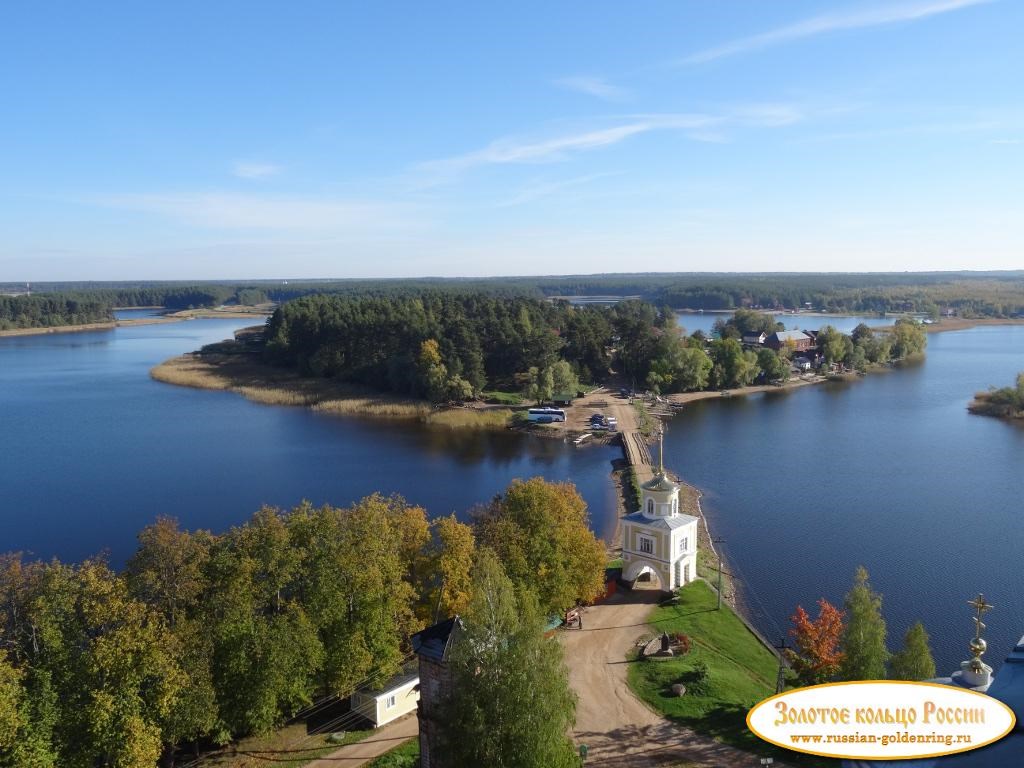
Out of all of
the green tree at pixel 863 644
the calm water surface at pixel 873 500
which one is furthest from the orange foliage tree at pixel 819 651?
the calm water surface at pixel 873 500

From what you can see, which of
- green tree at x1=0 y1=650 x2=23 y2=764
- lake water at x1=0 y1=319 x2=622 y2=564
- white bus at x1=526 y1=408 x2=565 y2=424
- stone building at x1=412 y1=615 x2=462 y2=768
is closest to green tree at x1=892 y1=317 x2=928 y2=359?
white bus at x1=526 y1=408 x2=565 y2=424

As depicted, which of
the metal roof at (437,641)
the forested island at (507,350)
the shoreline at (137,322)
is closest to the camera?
the metal roof at (437,641)

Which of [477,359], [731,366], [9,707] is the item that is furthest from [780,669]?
[731,366]

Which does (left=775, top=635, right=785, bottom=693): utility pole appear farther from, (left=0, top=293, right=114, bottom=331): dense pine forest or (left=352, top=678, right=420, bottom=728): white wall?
(left=0, top=293, right=114, bottom=331): dense pine forest

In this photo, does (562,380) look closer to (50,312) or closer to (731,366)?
(731,366)

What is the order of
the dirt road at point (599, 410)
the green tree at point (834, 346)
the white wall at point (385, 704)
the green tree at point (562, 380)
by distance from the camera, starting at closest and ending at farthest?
the white wall at point (385, 704) < the dirt road at point (599, 410) < the green tree at point (562, 380) < the green tree at point (834, 346)

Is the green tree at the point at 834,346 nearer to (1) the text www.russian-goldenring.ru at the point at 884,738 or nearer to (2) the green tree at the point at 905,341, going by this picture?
(2) the green tree at the point at 905,341
